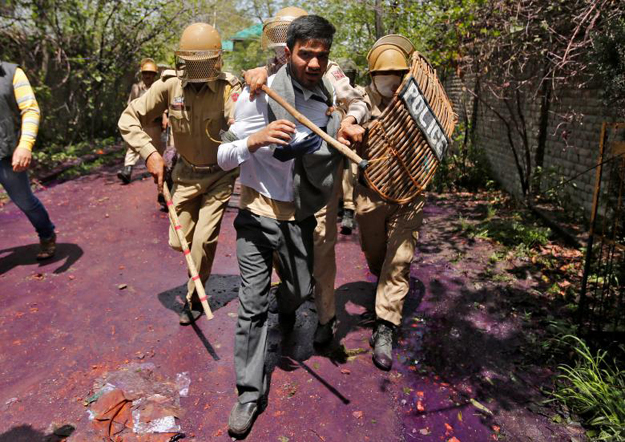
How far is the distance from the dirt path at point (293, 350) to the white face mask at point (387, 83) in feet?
5.99

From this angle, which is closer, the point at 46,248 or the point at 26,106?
the point at 26,106

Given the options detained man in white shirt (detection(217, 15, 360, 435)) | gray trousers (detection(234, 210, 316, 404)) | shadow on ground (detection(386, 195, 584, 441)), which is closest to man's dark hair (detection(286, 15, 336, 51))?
detained man in white shirt (detection(217, 15, 360, 435))

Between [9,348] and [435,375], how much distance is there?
3.04 metres

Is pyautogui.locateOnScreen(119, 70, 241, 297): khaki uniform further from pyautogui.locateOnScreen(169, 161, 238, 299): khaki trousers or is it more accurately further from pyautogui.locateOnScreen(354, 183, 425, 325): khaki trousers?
pyautogui.locateOnScreen(354, 183, 425, 325): khaki trousers

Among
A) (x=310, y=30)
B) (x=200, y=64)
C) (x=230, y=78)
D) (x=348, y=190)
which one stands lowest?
(x=348, y=190)

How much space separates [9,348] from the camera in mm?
3402

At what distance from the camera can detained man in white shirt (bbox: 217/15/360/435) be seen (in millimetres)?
2549

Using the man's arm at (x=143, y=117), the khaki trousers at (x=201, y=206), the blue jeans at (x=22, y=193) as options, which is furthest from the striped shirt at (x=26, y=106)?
the khaki trousers at (x=201, y=206)

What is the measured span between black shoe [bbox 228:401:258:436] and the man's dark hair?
6.65 ft

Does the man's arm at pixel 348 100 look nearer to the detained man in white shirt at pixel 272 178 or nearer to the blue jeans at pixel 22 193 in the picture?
the detained man in white shirt at pixel 272 178

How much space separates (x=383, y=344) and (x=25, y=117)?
3834 mm

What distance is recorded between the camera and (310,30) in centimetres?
247

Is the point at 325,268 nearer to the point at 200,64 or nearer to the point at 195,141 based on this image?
the point at 195,141

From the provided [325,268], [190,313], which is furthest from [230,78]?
[190,313]
